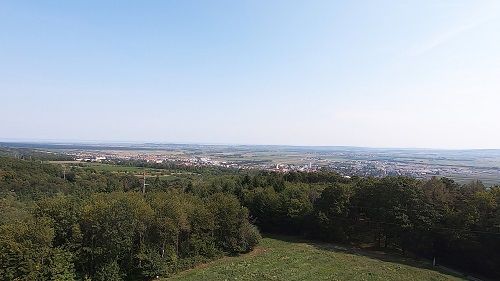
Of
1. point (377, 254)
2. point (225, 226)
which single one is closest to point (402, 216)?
point (377, 254)

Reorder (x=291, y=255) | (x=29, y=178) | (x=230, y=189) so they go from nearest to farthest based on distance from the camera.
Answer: (x=291, y=255) → (x=230, y=189) → (x=29, y=178)

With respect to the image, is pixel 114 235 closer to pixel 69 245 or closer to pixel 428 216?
pixel 69 245

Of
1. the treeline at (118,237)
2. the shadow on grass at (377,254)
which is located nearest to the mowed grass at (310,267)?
the shadow on grass at (377,254)

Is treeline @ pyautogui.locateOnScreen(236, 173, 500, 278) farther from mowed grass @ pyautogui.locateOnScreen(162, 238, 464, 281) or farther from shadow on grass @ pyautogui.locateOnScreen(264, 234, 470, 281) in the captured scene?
mowed grass @ pyautogui.locateOnScreen(162, 238, 464, 281)

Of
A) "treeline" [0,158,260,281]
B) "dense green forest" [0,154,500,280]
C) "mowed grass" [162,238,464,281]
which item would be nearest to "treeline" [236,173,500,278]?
"dense green forest" [0,154,500,280]

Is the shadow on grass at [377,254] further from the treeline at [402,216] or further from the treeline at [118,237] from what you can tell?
the treeline at [118,237]

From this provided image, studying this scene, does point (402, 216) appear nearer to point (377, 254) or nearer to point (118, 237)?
point (377, 254)

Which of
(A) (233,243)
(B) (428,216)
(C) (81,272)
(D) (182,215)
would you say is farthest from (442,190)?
(C) (81,272)
